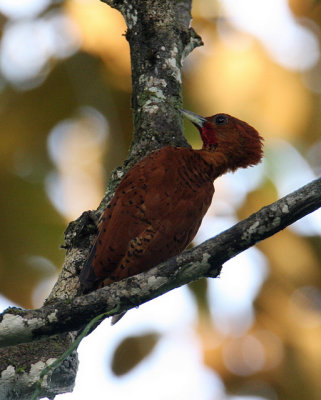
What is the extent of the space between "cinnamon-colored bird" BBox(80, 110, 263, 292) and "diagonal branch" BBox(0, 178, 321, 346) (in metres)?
0.75

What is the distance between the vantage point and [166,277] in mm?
3957

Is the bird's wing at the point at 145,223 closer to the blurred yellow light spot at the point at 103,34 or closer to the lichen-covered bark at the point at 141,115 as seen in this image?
the lichen-covered bark at the point at 141,115

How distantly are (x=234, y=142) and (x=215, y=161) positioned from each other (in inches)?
12.8

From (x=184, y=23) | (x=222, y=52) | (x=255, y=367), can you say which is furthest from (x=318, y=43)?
(x=255, y=367)

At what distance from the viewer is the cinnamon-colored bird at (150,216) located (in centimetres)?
472

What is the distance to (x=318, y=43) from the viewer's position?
29.4 ft

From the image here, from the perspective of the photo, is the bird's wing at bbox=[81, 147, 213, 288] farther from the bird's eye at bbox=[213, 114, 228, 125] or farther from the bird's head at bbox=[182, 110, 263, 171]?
the bird's eye at bbox=[213, 114, 228, 125]

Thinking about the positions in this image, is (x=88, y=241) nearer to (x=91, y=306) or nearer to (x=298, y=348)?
(x=91, y=306)

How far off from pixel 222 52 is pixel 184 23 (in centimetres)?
257

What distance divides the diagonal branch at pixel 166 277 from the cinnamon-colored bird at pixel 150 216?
0.75 meters

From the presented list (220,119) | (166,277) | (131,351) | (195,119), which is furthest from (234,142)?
(131,351)

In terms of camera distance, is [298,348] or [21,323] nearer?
[21,323]

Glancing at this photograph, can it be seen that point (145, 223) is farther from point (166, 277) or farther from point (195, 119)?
point (195, 119)

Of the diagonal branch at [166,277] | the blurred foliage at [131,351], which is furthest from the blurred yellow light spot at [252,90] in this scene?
the diagonal branch at [166,277]
